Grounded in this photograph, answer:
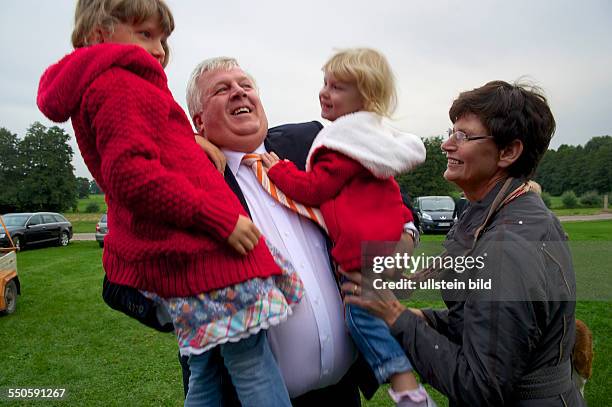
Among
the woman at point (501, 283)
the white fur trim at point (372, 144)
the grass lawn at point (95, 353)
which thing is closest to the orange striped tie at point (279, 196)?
the white fur trim at point (372, 144)

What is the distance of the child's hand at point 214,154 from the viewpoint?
5.70 ft

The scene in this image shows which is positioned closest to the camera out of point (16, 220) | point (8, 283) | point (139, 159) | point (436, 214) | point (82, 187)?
point (139, 159)

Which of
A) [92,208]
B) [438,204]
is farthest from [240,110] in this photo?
[92,208]

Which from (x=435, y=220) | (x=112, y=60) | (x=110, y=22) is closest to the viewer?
(x=112, y=60)

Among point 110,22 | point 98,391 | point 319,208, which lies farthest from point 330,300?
point 98,391

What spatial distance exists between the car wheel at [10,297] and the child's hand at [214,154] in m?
8.94

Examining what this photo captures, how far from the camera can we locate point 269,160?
1859mm

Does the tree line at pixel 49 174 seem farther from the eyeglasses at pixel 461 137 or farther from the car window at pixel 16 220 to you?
the eyeglasses at pixel 461 137

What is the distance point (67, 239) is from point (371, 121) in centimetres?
2368

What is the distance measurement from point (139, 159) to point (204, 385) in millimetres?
872

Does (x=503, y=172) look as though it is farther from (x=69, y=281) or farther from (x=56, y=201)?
(x=56, y=201)

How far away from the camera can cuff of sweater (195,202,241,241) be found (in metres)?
1.42

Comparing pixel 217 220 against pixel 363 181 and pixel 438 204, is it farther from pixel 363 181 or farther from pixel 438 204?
pixel 438 204

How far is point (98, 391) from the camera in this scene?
5719 mm
